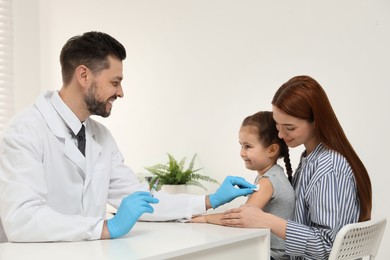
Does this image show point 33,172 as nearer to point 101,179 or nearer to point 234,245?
point 101,179

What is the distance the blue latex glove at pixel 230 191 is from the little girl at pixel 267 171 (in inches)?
1.4

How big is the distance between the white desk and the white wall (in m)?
1.26

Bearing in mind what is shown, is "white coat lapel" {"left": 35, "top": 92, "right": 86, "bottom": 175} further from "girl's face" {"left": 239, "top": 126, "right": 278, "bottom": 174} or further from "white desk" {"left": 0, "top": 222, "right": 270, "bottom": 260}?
"girl's face" {"left": 239, "top": 126, "right": 278, "bottom": 174}

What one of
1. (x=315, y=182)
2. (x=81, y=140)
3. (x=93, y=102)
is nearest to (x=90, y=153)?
(x=81, y=140)

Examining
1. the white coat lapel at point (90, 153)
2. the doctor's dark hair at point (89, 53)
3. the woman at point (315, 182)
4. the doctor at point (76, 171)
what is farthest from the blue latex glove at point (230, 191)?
the doctor's dark hair at point (89, 53)

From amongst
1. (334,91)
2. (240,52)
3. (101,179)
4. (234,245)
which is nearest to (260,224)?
(234,245)

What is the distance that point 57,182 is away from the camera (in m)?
1.66

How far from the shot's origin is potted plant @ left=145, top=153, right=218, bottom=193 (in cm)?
313

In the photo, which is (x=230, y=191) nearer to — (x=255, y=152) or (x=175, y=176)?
(x=255, y=152)

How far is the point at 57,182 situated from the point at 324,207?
2.73 feet

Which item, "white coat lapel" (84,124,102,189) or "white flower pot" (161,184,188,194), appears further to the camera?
"white flower pot" (161,184,188,194)

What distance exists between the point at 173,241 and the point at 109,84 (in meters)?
0.65

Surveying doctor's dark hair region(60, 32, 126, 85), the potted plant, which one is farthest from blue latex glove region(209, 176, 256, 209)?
the potted plant

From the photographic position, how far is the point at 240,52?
120 inches
